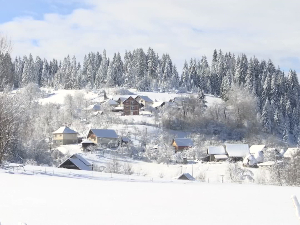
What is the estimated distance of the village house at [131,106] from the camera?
89750mm

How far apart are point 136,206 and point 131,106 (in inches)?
3026

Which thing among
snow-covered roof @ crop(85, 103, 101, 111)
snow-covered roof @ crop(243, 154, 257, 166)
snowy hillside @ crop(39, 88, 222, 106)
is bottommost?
snow-covered roof @ crop(243, 154, 257, 166)

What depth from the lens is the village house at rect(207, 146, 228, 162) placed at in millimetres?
66875

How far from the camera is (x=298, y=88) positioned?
111625 millimetres

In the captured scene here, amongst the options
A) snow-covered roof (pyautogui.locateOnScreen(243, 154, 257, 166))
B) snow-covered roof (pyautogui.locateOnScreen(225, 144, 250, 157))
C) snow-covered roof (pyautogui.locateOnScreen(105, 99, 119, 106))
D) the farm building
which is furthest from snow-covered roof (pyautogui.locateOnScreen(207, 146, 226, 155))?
snow-covered roof (pyautogui.locateOnScreen(105, 99, 119, 106))

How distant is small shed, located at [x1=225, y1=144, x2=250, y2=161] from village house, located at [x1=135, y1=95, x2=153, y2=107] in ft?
97.9

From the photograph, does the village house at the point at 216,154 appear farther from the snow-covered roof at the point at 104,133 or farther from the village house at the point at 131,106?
the village house at the point at 131,106

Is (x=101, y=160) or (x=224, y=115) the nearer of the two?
(x=101, y=160)

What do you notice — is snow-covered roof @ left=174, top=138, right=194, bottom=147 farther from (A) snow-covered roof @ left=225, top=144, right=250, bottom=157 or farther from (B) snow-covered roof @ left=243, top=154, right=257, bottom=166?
(B) snow-covered roof @ left=243, top=154, right=257, bottom=166

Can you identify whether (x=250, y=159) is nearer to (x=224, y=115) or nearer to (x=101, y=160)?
(x=101, y=160)

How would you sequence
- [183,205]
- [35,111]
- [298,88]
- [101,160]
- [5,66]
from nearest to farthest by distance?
[183,205], [5,66], [101,160], [35,111], [298,88]

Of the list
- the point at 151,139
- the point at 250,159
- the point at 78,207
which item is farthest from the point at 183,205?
the point at 151,139

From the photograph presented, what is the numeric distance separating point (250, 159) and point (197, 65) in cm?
7121

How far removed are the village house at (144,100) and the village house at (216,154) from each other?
2893 centimetres
